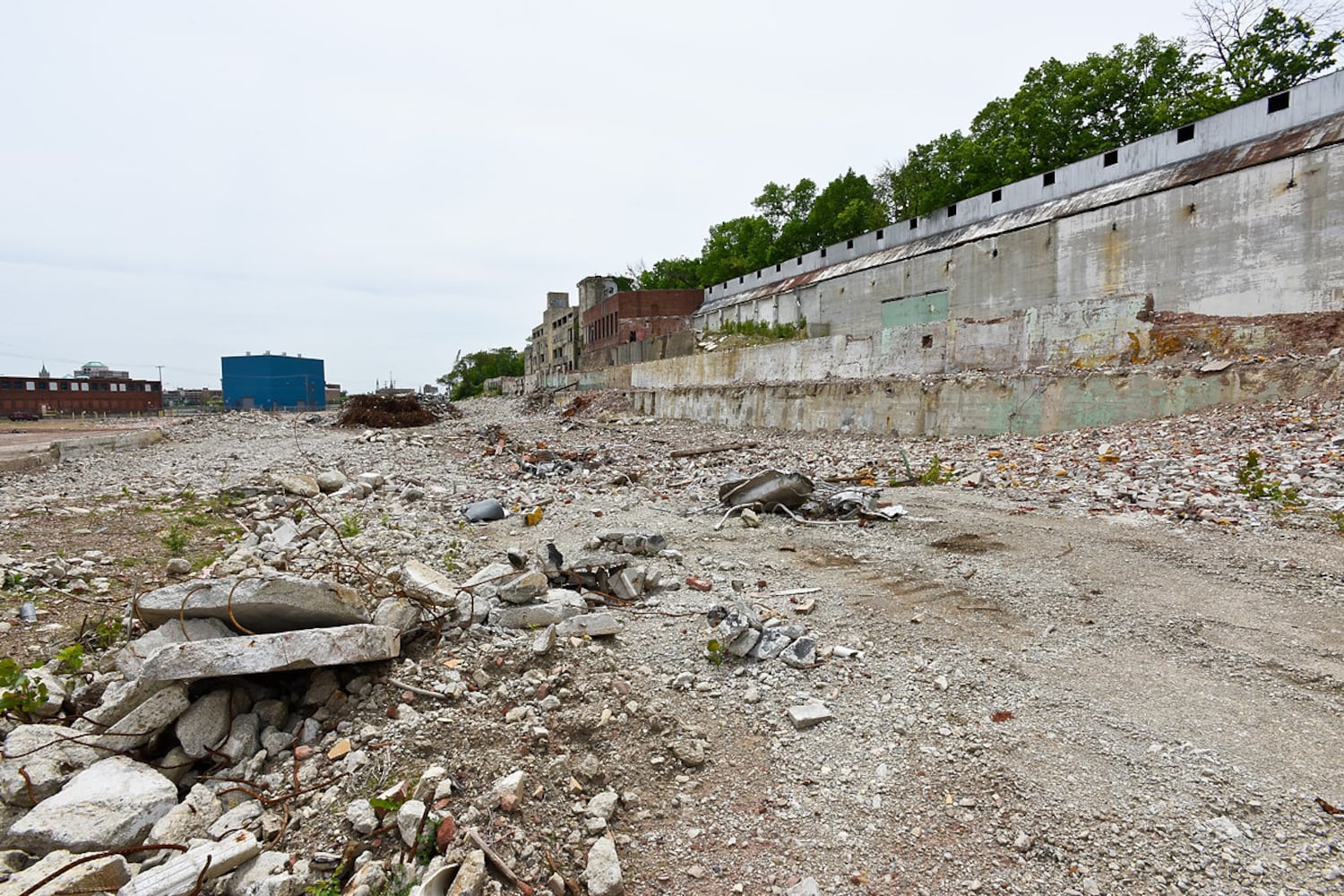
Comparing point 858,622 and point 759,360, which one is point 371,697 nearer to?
point 858,622

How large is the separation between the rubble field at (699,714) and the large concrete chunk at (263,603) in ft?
0.06

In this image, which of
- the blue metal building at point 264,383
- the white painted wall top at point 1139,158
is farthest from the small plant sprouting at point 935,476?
the blue metal building at point 264,383

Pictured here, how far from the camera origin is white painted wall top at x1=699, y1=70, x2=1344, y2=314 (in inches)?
552

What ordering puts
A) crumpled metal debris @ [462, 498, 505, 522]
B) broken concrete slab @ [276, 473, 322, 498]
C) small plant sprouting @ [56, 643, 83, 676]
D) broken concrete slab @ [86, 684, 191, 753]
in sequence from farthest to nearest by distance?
broken concrete slab @ [276, 473, 322, 498] < crumpled metal debris @ [462, 498, 505, 522] < small plant sprouting @ [56, 643, 83, 676] < broken concrete slab @ [86, 684, 191, 753]

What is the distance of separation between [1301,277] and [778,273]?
23.0m

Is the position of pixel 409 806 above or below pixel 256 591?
below

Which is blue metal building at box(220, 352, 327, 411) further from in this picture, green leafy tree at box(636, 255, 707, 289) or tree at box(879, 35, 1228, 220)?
tree at box(879, 35, 1228, 220)

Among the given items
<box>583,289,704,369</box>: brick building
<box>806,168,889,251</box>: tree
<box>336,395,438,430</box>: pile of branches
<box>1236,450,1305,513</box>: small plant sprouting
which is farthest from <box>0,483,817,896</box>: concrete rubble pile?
<box>583,289,704,369</box>: brick building

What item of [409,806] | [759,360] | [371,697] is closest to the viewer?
[409,806]

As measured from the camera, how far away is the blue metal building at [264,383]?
49.8 m

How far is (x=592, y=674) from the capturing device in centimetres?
318

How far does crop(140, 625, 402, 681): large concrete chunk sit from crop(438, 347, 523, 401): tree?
73658 mm

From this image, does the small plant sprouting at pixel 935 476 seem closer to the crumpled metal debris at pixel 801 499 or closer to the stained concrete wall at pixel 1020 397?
the crumpled metal debris at pixel 801 499

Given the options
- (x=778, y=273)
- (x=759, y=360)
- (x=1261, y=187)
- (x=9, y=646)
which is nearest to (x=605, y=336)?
(x=778, y=273)
